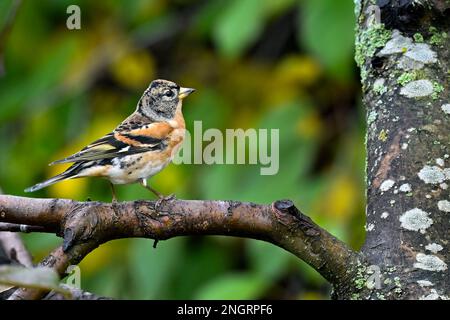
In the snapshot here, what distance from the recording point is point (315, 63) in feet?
15.2

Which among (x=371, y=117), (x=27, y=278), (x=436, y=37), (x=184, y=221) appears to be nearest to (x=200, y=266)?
(x=371, y=117)

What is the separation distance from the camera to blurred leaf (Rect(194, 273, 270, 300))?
11.1 feet

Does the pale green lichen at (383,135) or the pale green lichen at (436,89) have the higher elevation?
the pale green lichen at (436,89)

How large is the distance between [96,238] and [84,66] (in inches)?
129

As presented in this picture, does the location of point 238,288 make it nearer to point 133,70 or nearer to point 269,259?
point 269,259

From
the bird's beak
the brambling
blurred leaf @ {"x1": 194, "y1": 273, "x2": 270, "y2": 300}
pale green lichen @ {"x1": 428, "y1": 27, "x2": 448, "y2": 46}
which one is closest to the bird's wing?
the brambling

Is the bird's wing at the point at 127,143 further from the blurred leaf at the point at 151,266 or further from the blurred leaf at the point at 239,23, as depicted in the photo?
the blurred leaf at the point at 151,266

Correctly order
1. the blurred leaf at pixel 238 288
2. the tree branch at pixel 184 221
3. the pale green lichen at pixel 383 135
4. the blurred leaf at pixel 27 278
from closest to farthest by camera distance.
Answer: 1. the blurred leaf at pixel 27 278
2. the tree branch at pixel 184 221
3. the pale green lichen at pixel 383 135
4. the blurred leaf at pixel 238 288

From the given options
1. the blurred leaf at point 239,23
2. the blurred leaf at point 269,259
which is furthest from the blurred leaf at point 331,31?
the blurred leaf at point 269,259

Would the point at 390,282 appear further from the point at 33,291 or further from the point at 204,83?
the point at 204,83

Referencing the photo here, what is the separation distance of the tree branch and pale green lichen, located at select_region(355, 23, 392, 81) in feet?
2.18

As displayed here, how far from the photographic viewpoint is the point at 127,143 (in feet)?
7.95

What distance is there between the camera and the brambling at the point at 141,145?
2.29m

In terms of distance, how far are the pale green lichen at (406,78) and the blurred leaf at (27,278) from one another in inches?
48.5
